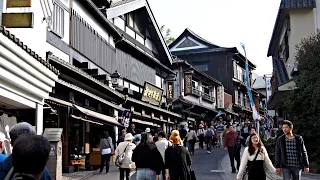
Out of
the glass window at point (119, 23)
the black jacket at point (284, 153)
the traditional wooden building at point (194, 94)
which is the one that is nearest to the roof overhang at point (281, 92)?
the traditional wooden building at point (194, 94)

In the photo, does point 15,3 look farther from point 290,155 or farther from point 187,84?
point 187,84

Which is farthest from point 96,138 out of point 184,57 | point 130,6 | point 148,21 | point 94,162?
point 184,57

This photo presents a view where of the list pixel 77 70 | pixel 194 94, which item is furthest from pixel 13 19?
pixel 194 94

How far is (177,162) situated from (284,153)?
2246 mm

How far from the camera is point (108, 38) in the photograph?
70.1 ft

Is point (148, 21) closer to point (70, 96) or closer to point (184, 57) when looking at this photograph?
point (70, 96)

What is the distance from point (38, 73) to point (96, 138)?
398 inches

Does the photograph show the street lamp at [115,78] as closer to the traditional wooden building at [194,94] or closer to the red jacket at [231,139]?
the red jacket at [231,139]

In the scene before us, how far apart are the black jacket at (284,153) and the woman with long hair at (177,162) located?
1.91 meters

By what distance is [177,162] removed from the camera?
28.7ft

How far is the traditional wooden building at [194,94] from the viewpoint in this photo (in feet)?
113

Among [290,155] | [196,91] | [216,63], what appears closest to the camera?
[290,155]

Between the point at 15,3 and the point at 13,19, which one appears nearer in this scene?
the point at 13,19

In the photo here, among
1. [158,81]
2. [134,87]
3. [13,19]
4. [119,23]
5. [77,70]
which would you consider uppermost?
[119,23]
